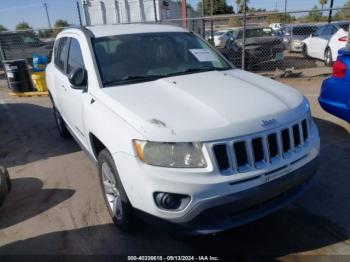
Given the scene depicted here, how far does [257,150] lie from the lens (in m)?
2.41

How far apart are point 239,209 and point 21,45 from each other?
14.1 m

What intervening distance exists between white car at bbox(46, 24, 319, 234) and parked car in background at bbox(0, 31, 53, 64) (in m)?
9.86

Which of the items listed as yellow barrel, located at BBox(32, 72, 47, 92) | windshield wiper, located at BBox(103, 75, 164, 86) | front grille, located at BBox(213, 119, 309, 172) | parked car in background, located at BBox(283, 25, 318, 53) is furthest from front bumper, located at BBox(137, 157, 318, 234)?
parked car in background, located at BBox(283, 25, 318, 53)

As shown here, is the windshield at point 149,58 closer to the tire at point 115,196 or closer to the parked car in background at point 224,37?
the tire at point 115,196

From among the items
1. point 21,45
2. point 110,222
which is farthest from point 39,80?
point 110,222

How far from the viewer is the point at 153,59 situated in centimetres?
361

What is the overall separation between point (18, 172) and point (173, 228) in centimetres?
312

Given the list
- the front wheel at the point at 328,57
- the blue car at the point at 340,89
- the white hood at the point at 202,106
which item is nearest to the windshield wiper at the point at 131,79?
the white hood at the point at 202,106

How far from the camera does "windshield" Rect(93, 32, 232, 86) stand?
11.1ft

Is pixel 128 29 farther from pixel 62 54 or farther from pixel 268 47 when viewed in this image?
pixel 268 47

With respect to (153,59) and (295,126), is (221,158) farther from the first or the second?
(153,59)

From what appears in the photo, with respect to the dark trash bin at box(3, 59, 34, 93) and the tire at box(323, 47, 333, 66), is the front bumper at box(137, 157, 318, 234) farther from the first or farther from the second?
the tire at box(323, 47, 333, 66)

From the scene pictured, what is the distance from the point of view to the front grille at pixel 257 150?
7.51ft

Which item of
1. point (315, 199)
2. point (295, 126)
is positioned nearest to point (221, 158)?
point (295, 126)
